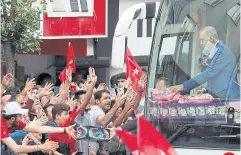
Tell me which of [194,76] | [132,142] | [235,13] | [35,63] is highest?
[235,13]

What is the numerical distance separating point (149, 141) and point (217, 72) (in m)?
1.06

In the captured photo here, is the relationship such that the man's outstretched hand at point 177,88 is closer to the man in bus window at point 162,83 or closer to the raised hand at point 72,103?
the man in bus window at point 162,83

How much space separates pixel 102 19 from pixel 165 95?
17.9 metres

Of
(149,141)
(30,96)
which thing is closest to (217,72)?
(149,141)

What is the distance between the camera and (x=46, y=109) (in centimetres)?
1097

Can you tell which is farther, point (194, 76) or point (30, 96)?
point (30, 96)

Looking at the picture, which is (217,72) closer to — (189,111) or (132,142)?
(189,111)

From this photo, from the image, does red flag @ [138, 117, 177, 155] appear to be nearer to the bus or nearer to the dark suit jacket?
the bus

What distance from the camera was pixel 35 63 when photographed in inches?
1159

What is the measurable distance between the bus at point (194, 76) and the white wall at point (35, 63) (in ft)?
63.4

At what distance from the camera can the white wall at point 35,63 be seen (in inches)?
1129

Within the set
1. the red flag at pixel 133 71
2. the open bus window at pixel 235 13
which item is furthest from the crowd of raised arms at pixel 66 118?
the open bus window at pixel 235 13

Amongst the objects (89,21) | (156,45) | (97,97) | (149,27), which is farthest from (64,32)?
(156,45)

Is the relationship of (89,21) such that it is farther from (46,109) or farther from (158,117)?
(158,117)
